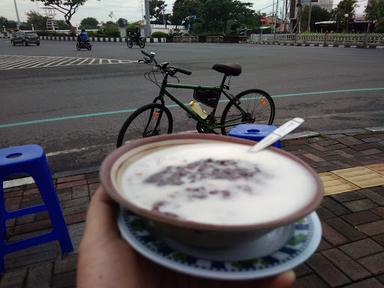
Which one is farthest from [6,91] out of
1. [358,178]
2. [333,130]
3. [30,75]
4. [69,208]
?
[358,178]

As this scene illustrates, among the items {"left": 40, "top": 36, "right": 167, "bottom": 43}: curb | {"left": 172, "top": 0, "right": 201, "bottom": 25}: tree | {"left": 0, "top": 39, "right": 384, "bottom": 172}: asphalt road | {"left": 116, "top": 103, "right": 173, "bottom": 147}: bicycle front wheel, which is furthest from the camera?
{"left": 172, "top": 0, "right": 201, "bottom": 25}: tree

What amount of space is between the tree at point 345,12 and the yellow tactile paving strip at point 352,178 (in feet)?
138

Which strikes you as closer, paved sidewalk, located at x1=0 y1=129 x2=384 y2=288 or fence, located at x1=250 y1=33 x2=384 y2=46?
paved sidewalk, located at x1=0 y1=129 x2=384 y2=288

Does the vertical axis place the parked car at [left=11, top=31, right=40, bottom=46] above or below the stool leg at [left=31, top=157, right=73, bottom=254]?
above

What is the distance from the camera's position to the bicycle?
3703 millimetres

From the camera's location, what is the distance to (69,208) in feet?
8.38

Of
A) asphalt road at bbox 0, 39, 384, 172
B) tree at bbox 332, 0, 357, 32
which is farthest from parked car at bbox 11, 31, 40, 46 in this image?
tree at bbox 332, 0, 357, 32

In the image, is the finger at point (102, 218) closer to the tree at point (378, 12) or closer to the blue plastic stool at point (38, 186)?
the blue plastic stool at point (38, 186)

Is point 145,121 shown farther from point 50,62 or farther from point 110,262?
point 50,62

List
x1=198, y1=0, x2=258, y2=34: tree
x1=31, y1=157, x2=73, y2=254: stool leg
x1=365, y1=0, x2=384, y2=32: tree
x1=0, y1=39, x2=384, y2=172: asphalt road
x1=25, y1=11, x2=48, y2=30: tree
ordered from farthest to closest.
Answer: x1=25, y1=11, x2=48, y2=30: tree → x1=198, y1=0, x2=258, y2=34: tree → x1=365, y1=0, x2=384, y2=32: tree → x1=0, y1=39, x2=384, y2=172: asphalt road → x1=31, y1=157, x2=73, y2=254: stool leg

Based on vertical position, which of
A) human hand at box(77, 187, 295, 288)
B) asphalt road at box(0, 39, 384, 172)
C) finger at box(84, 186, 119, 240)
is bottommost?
asphalt road at box(0, 39, 384, 172)

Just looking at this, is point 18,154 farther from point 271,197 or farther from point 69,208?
point 271,197

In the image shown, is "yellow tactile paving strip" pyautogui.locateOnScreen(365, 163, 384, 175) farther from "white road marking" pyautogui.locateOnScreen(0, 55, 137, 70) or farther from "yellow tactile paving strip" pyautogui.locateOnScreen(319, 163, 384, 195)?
"white road marking" pyautogui.locateOnScreen(0, 55, 137, 70)

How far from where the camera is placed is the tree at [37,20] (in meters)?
78.1
